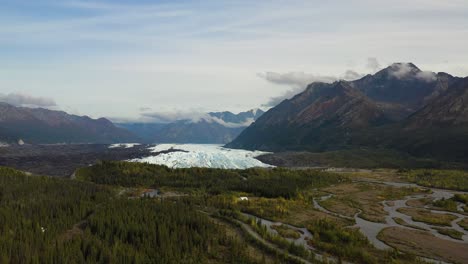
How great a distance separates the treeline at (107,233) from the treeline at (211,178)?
170ft

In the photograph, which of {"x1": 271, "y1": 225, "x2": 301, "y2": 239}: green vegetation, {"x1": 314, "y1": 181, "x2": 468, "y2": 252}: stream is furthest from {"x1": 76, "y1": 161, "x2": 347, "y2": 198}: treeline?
{"x1": 271, "y1": 225, "x2": 301, "y2": 239}: green vegetation

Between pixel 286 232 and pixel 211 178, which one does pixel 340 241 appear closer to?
pixel 286 232

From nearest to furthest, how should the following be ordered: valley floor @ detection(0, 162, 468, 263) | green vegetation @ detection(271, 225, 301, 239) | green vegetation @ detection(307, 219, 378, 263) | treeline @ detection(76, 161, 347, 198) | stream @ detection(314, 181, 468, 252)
Answer: valley floor @ detection(0, 162, 468, 263)
green vegetation @ detection(307, 219, 378, 263)
green vegetation @ detection(271, 225, 301, 239)
stream @ detection(314, 181, 468, 252)
treeline @ detection(76, 161, 347, 198)

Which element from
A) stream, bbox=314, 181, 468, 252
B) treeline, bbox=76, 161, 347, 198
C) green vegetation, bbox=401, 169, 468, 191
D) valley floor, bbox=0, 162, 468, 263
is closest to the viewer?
valley floor, bbox=0, 162, 468, 263

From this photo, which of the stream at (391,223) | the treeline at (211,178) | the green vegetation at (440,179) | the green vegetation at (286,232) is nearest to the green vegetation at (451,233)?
the stream at (391,223)

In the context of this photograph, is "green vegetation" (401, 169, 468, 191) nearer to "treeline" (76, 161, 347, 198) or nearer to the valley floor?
the valley floor

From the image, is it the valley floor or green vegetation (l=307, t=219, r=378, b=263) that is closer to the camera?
the valley floor

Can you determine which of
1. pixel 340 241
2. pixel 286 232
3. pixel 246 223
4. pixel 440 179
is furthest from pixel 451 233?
pixel 440 179

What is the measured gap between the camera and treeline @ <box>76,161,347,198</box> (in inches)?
5719

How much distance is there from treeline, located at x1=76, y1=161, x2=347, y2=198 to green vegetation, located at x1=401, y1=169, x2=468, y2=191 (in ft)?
111

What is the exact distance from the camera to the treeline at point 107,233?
60.0m

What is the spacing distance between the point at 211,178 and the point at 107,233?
334 feet

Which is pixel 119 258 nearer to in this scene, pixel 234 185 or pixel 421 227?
pixel 421 227

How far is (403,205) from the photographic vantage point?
120188 millimetres
